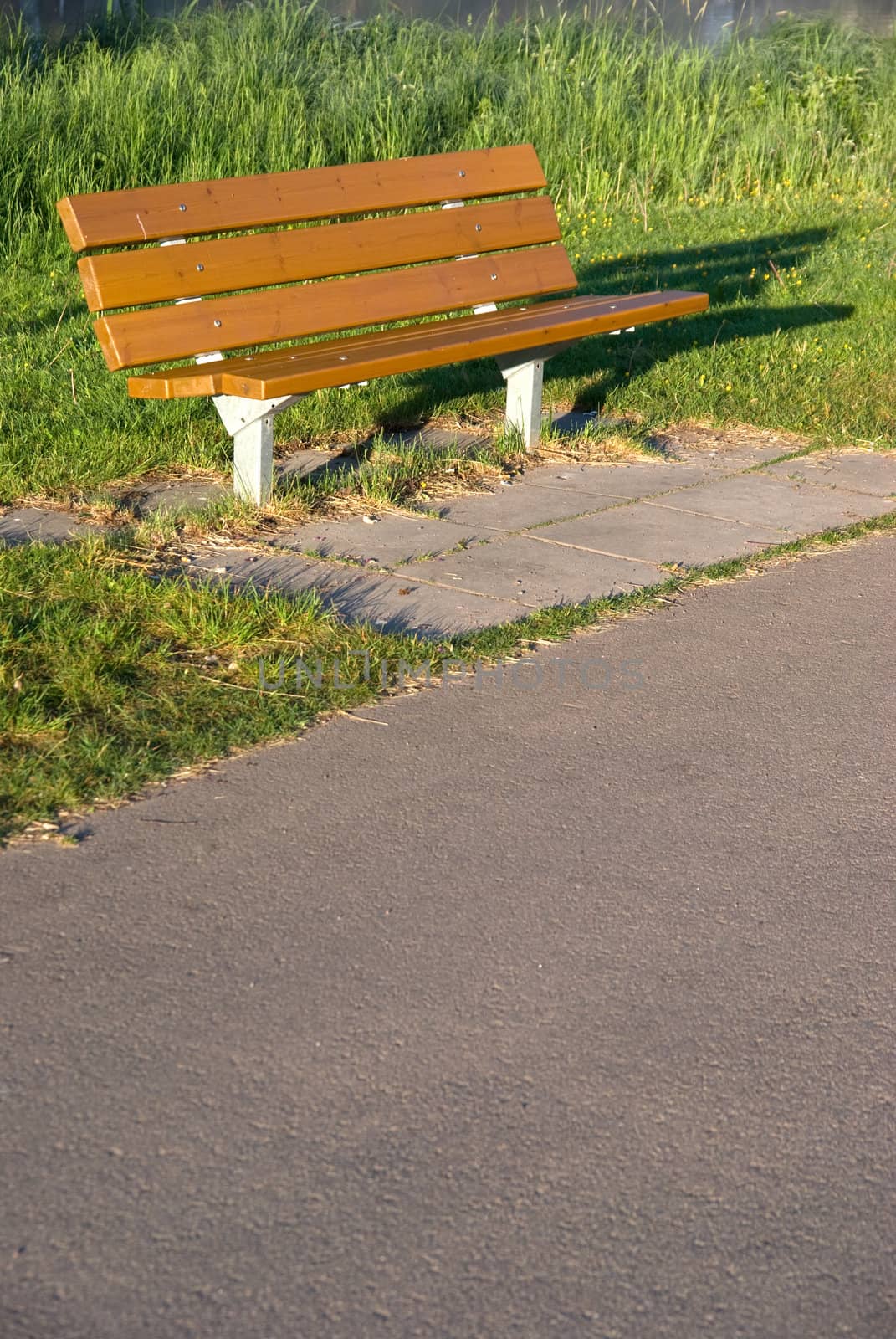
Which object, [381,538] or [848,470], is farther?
[848,470]

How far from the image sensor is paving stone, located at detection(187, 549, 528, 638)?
442 cm

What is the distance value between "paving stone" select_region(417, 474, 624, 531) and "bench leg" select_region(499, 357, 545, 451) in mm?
446

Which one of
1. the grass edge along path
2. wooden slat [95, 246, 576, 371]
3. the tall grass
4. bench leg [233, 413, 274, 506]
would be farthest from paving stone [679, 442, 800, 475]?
the tall grass

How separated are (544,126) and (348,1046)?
9.68m

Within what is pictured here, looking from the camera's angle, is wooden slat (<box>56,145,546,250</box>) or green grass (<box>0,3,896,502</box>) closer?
wooden slat (<box>56,145,546,250</box>)

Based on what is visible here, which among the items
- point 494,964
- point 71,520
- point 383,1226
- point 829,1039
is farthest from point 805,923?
point 71,520

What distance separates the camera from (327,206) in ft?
19.1

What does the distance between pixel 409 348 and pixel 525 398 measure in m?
0.91

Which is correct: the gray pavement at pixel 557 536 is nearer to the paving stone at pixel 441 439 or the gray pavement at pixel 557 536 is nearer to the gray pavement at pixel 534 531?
the gray pavement at pixel 534 531

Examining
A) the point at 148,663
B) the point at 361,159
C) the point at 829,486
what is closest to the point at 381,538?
the point at 148,663

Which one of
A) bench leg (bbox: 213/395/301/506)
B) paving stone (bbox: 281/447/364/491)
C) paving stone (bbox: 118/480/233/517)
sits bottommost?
paving stone (bbox: 118/480/233/517)

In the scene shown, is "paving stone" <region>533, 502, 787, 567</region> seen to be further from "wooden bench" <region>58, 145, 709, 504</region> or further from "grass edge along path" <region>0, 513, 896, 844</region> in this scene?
"wooden bench" <region>58, 145, 709, 504</region>

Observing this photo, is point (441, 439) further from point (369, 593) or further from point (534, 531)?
point (369, 593)

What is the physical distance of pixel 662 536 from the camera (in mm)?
5293
